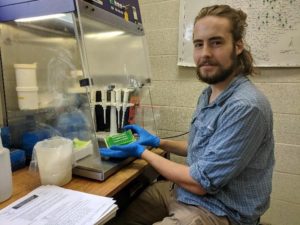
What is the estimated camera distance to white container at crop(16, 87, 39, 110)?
118 centimetres

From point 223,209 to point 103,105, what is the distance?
747 millimetres

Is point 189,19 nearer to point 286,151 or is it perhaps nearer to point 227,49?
point 227,49

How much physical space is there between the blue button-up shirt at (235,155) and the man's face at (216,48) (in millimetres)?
75

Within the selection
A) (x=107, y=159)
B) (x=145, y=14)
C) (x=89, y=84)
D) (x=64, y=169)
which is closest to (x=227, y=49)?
(x=89, y=84)

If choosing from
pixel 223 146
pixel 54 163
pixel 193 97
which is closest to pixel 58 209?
pixel 54 163

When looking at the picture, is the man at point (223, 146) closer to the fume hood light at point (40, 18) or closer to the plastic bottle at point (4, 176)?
the plastic bottle at point (4, 176)

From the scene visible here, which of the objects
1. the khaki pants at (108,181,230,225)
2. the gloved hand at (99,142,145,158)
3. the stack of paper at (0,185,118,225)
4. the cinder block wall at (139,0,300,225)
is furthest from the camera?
the cinder block wall at (139,0,300,225)

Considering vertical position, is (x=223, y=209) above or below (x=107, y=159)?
below

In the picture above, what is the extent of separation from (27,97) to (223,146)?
91cm

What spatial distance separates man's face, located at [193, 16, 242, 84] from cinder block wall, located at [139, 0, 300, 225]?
612 millimetres

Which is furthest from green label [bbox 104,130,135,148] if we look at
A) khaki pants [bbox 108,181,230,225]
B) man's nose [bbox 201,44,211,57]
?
man's nose [bbox 201,44,211,57]

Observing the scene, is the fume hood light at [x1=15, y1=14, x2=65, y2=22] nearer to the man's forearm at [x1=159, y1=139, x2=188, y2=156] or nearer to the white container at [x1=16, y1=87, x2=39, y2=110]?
the white container at [x1=16, y1=87, x2=39, y2=110]

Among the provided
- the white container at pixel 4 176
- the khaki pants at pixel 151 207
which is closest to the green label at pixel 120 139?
the khaki pants at pixel 151 207

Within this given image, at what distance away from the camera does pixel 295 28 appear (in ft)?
4.76
